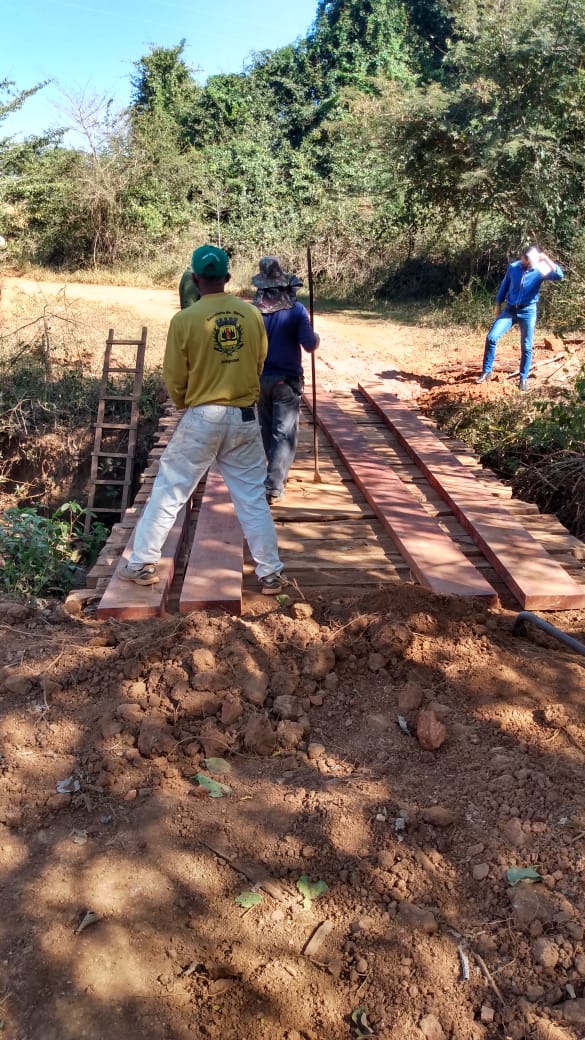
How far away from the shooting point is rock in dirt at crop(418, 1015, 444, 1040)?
2131 millimetres

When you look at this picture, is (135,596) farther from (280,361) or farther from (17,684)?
(280,361)

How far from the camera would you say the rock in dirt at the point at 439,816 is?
274cm

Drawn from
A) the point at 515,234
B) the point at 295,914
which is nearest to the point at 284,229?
the point at 515,234

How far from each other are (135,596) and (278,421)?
2.05 metres

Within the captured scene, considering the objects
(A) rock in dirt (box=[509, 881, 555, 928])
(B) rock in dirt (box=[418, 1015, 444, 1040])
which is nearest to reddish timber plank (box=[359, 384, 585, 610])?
(A) rock in dirt (box=[509, 881, 555, 928])

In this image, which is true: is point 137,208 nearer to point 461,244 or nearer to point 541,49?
point 461,244

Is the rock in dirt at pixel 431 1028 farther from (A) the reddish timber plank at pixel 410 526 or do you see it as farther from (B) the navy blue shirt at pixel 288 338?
(B) the navy blue shirt at pixel 288 338

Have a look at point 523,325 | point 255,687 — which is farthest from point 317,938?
point 523,325

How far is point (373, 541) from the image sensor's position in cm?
530

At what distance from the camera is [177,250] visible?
23.1 meters

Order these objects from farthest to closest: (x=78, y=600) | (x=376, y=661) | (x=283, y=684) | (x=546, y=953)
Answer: (x=78, y=600) < (x=376, y=661) < (x=283, y=684) < (x=546, y=953)

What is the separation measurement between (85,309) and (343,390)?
300 inches

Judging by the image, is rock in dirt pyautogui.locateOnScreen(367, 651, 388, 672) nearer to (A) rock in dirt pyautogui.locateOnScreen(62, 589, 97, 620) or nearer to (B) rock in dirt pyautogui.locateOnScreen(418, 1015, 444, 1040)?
(B) rock in dirt pyautogui.locateOnScreen(418, 1015, 444, 1040)

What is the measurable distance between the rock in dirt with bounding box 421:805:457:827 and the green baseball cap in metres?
2.74
